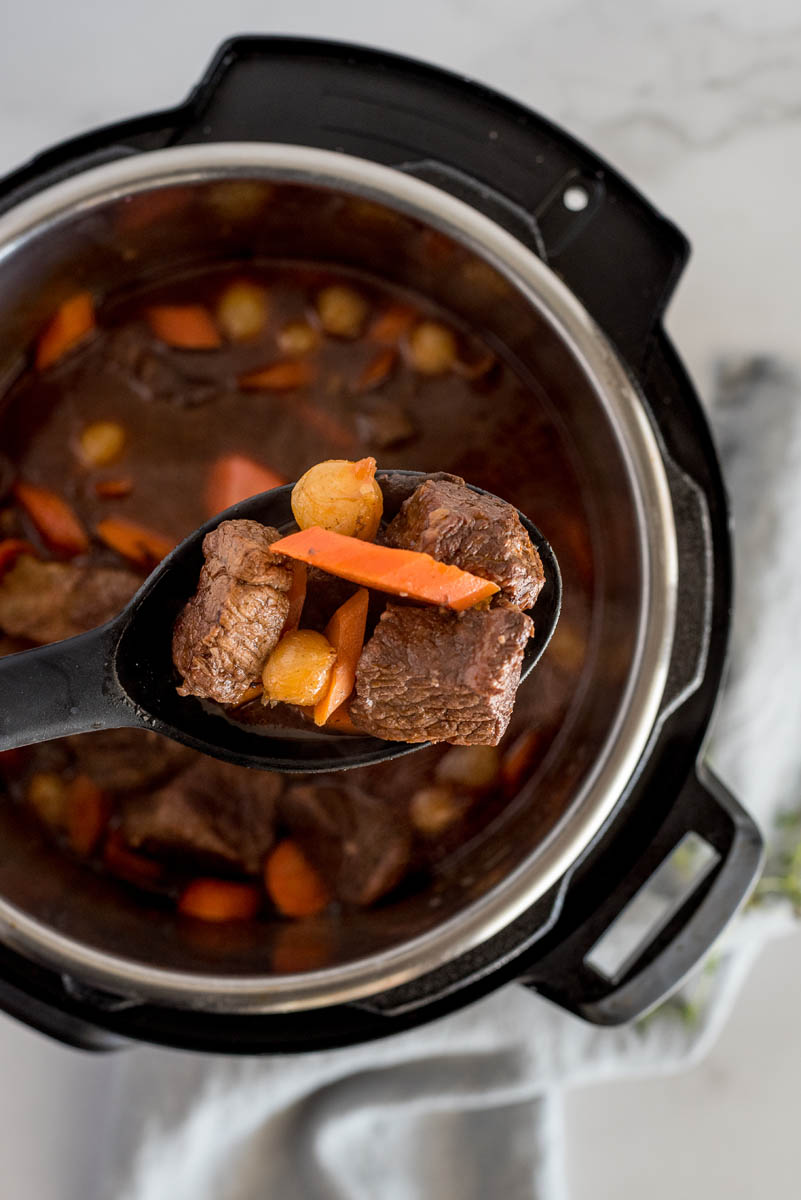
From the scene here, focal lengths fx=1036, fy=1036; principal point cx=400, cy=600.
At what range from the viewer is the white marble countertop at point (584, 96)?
162 centimetres

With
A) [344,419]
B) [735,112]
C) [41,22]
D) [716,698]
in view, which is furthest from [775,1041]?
[41,22]

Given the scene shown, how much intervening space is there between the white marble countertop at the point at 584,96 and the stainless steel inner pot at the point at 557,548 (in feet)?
1.16

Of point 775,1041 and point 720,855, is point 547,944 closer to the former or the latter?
point 720,855

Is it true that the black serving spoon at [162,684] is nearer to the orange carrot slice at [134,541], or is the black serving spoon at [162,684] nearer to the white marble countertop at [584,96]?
the orange carrot slice at [134,541]

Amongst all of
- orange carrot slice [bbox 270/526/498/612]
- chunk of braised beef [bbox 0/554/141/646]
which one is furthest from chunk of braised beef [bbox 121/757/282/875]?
orange carrot slice [bbox 270/526/498/612]

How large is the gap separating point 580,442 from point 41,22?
1.07 m

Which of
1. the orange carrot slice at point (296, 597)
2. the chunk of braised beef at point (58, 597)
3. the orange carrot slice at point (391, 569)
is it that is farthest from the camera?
the chunk of braised beef at point (58, 597)

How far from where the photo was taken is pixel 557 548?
4.85 feet

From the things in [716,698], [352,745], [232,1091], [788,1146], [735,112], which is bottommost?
[232,1091]

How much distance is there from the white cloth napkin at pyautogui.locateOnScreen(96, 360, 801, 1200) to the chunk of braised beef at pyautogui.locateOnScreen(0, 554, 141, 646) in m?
0.68

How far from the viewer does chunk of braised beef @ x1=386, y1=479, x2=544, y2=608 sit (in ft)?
3.38

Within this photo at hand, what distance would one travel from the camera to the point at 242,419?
4.98ft

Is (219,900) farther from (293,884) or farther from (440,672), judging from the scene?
(440,672)

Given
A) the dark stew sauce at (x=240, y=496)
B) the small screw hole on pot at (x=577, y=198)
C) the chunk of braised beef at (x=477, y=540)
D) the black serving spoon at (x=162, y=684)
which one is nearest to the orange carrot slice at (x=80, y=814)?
the dark stew sauce at (x=240, y=496)
